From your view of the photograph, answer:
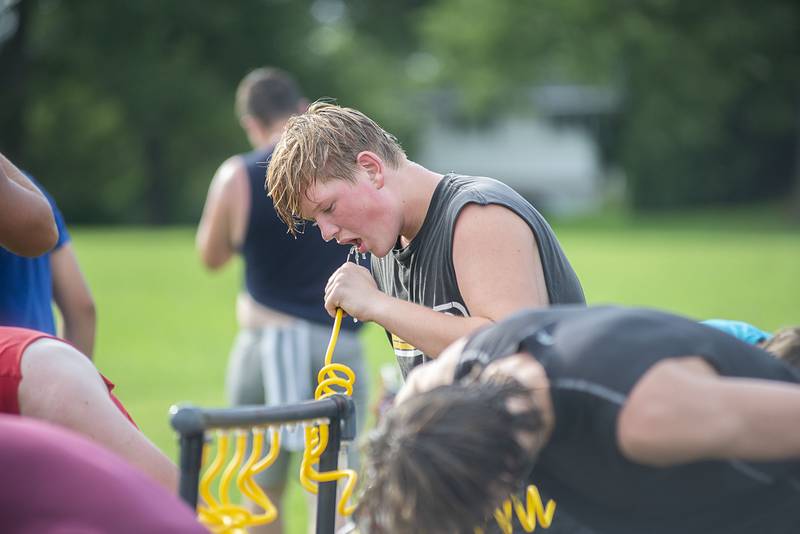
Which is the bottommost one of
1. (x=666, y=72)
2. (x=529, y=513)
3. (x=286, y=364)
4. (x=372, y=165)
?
(x=286, y=364)

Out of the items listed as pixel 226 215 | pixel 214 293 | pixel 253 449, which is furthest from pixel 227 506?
pixel 214 293

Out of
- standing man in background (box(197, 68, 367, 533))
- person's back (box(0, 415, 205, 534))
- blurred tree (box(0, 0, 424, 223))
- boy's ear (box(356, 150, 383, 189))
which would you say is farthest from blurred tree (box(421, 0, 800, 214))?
person's back (box(0, 415, 205, 534))

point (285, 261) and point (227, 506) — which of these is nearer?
point (227, 506)

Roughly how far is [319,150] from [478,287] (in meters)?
0.55

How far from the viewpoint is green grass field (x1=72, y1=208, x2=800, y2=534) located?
1066 cm

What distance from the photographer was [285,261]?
5.15 m

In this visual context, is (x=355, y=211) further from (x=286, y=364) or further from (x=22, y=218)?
(x=286, y=364)

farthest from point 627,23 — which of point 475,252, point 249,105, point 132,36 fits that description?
point 475,252

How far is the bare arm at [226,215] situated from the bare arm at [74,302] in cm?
121

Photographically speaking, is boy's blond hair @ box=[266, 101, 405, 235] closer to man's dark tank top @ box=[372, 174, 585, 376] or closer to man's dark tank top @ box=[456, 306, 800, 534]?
man's dark tank top @ box=[372, 174, 585, 376]

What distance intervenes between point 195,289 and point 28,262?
15.5 m

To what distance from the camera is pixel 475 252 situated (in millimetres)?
2672

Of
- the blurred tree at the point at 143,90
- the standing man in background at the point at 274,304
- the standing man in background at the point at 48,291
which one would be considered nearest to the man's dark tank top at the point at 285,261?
the standing man in background at the point at 274,304

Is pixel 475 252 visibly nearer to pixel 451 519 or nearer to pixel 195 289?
pixel 451 519
